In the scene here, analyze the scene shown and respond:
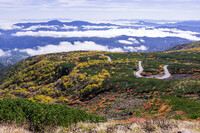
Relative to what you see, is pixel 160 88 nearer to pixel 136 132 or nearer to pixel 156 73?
pixel 156 73

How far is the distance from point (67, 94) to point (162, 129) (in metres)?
56.9

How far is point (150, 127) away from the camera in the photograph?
991 centimetres

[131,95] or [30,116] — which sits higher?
[30,116]

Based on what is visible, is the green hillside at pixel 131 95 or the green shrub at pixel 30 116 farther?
the green hillside at pixel 131 95

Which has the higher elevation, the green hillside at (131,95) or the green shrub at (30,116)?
the green shrub at (30,116)

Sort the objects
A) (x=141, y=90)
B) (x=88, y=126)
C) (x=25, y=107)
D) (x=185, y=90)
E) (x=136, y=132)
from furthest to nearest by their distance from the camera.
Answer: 1. (x=141, y=90)
2. (x=185, y=90)
3. (x=25, y=107)
4. (x=88, y=126)
5. (x=136, y=132)

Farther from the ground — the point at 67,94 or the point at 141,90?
the point at 141,90

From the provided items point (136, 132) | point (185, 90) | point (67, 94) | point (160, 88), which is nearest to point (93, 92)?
point (67, 94)

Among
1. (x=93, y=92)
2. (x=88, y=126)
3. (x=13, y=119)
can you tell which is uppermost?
(x=13, y=119)

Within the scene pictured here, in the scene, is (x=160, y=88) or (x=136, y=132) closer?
(x=136, y=132)

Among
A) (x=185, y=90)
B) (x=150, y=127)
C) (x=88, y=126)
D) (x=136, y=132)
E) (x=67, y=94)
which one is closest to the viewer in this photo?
(x=136, y=132)

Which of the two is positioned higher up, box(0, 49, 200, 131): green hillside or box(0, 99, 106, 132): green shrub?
box(0, 99, 106, 132): green shrub

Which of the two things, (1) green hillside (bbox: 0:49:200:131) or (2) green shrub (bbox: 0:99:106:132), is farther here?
(1) green hillside (bbox: 0:49:200:131)

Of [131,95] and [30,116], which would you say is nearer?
[30,116]
